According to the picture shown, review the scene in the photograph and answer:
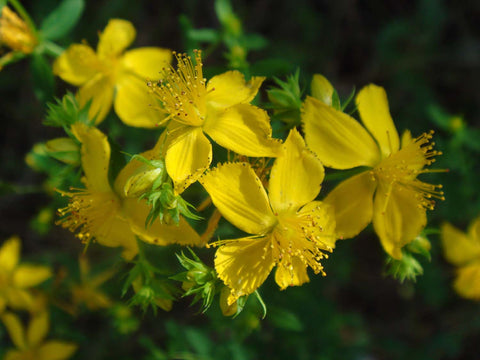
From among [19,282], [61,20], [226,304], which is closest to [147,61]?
[61,20]

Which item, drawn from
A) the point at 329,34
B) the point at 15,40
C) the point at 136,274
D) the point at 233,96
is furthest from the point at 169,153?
the point at 329,34

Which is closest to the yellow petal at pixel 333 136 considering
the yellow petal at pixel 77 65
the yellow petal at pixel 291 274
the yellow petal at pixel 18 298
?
the yellow petal at pixel 291 274

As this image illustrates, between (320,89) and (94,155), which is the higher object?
(320,89)

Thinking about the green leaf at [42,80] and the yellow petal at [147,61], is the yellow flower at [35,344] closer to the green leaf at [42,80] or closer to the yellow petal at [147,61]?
the green leaf at [42,80]

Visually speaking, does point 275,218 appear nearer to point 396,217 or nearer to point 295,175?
point 295,175

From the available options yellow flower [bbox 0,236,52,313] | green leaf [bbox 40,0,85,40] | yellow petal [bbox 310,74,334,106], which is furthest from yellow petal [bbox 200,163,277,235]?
yellow flower [bbox 0,236,52,313]

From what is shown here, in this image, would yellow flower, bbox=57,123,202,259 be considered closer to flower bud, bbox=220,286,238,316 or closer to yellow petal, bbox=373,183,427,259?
flower bud, bbox=220,286,238,316
